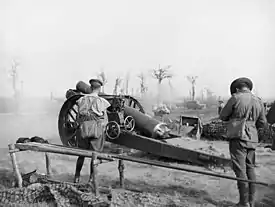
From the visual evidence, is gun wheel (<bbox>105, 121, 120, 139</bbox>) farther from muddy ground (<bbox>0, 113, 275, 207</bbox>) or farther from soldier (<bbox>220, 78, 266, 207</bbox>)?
soldier (<bbox>220, 78, 266, 207</bbox>)

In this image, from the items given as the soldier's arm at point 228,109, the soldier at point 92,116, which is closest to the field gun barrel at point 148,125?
the soldier at point 92,116

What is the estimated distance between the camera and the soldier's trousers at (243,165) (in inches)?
117

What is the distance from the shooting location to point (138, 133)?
17.1ft

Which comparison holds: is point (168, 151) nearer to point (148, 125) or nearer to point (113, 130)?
point (148, 125)

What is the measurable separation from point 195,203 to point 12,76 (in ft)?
48.1

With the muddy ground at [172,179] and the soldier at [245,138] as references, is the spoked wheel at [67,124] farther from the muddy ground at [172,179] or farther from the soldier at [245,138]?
the soldier at [245,138]

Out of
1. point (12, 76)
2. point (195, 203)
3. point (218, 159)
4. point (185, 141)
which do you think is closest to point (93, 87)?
point (195, 203)

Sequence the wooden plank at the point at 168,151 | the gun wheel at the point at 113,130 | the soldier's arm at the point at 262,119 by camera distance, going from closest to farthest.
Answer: the soldier's arm at the point at 262,119, the wooden plank at the point at 168,151, the gun wheel at the point at 113,130

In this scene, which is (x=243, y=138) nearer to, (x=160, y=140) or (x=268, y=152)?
(x=160, y=140)

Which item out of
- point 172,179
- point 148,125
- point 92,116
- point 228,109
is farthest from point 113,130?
point 228,109

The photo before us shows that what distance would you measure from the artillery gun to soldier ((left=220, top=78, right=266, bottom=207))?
1.24 m

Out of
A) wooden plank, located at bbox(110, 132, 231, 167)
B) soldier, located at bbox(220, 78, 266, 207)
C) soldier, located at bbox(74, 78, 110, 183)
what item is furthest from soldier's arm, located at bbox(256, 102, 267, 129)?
soldier, located at bbox(74, 78, 110, 183)

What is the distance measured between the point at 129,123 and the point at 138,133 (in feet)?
0.75

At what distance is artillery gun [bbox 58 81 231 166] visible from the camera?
14.3 ft
